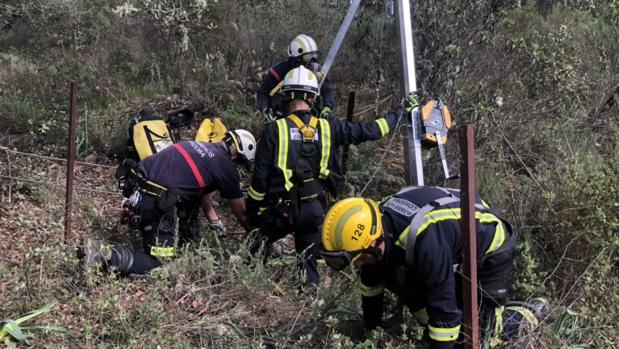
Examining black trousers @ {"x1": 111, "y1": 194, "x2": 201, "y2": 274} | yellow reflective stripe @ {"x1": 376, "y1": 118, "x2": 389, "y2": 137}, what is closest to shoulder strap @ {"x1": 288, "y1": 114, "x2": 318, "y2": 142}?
yellow reflective stripe @ {"x1": 376, "y1": 118, "x2": 389, "y2": 137}

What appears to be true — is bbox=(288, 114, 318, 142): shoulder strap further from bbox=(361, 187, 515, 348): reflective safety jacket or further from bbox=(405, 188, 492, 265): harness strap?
bbox=(405, 188, 492, 265): harness strap

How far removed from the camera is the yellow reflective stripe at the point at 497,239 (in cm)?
326

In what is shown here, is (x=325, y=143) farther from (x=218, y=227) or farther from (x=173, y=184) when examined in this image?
(x=218, y=227)

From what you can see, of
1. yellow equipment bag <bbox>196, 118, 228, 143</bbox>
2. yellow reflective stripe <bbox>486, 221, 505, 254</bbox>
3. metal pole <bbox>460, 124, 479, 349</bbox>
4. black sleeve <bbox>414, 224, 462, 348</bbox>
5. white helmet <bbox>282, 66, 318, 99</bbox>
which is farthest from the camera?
yellow equipment bag <bbox>196, 118, 228, 143</bbox>

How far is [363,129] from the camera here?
4.32m

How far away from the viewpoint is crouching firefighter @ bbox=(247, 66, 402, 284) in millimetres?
4262

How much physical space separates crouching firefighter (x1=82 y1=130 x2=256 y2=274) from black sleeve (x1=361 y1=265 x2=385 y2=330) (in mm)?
1609

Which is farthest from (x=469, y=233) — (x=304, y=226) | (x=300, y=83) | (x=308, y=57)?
(x=308, y=57)

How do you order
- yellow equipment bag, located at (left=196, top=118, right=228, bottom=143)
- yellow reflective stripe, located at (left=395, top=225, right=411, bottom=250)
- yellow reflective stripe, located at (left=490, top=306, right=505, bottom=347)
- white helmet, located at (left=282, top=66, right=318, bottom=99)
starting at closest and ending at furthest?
yellow reflective stripe, located at (left=395, top=225, right=411, bottom=250) → yellow reflective stripe, located at (left=490, top=306, right=505, bottom=347) → white helmet, located at (left=282, top=66, right=318, bottom=99) → yellow equipment bag, located at (left=196, top=118, right=228, bottom=143)

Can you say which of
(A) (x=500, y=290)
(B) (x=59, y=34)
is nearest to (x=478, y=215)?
(A) (x=500, y=290)

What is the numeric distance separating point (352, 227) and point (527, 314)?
139 cm

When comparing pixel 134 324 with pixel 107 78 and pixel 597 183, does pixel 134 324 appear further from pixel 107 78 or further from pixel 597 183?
pixel 107 78

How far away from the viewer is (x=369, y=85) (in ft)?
24.6

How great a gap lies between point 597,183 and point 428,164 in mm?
1444
